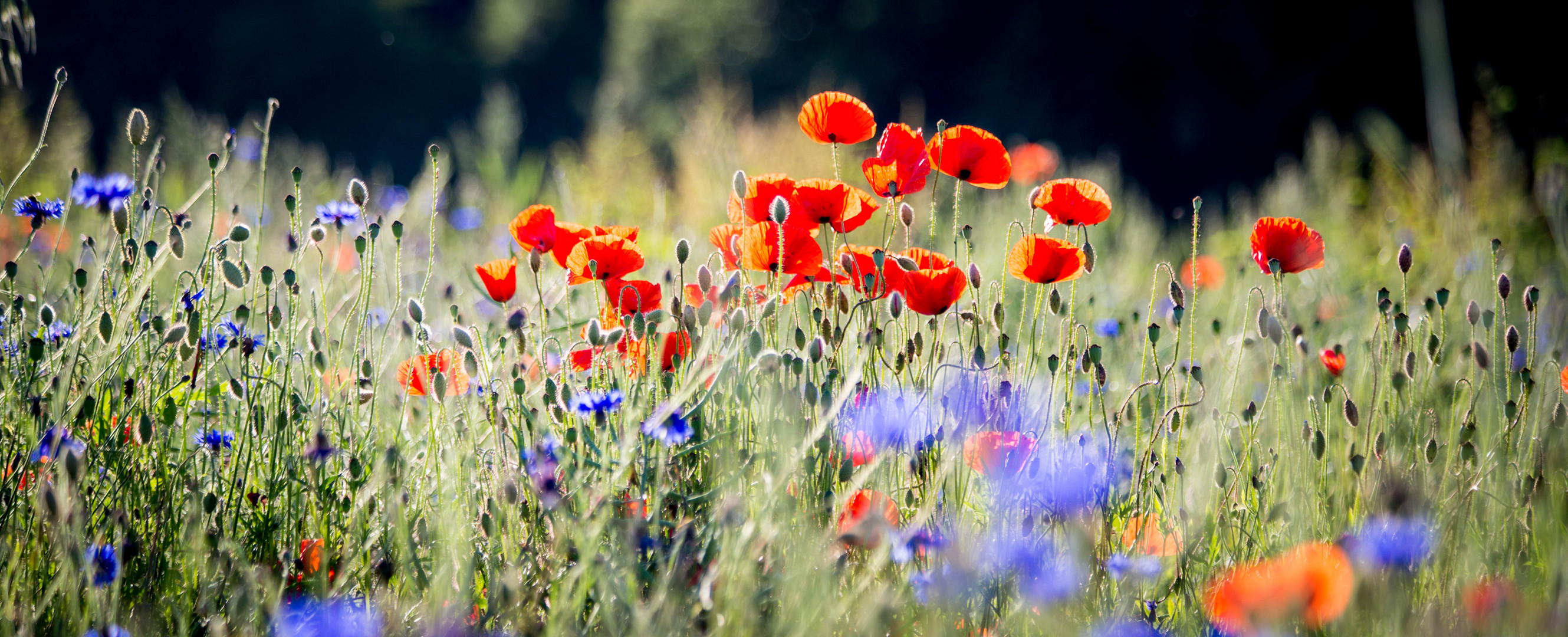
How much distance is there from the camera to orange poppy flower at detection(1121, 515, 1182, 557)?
1.31 metres

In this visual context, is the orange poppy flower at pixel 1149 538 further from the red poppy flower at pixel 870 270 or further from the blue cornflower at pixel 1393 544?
the red poppy flower at pixel 870 270

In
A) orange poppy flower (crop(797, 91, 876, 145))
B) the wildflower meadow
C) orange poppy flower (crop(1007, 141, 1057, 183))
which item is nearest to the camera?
the wildflower meadow

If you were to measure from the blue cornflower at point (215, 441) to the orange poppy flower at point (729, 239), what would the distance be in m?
0.72

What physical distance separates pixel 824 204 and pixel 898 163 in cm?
13

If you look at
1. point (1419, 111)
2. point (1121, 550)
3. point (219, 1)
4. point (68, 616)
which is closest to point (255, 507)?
point (68, 616)

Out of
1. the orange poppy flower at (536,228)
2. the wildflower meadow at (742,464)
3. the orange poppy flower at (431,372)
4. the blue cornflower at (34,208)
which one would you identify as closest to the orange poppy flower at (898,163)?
the wildflower meadow at (742,464)

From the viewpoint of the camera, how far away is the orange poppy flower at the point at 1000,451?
1.28m

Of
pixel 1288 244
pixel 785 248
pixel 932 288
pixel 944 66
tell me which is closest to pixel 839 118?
pixel 785 248

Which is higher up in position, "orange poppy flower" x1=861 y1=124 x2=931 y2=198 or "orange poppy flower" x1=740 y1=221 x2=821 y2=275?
"orange poppy flower" x1=861 y1=124 x2=931 y2=198

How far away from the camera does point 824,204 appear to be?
1.46 m

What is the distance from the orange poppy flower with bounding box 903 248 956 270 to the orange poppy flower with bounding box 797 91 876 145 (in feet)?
0.65

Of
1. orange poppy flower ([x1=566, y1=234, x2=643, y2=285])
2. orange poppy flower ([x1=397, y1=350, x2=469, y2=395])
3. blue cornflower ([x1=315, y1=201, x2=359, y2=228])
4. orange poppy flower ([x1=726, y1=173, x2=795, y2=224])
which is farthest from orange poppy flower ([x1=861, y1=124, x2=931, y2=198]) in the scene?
blue cornflower ([x1=315, y1=201, x2=359, y2=228])

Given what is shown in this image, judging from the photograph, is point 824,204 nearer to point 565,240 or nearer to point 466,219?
point 565,240

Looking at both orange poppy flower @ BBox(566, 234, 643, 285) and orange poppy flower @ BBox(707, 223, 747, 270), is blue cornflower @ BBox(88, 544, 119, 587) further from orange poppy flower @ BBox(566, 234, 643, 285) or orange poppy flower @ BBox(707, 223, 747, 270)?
orange poppy flower @ BBox(707, 223, 747, 270)
